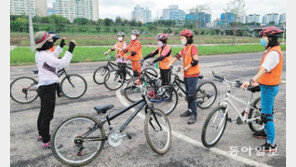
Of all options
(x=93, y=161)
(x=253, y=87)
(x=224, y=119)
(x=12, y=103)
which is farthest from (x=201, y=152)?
(x=12, y=103)

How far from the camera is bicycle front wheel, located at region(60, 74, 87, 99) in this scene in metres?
7.22

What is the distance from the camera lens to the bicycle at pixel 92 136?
3.48 m

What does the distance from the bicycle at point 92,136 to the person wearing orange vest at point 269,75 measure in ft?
5.57

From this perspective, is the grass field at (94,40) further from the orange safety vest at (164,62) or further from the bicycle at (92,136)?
the bicycle at (92,136)

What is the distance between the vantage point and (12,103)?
674cm

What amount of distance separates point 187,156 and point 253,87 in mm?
1920

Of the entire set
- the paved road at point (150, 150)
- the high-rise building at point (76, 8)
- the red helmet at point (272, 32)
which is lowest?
the paved road at point (150, 150)

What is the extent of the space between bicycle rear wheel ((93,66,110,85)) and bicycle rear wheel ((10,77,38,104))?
2608 mm

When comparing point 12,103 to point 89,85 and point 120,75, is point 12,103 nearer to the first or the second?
point 89,85

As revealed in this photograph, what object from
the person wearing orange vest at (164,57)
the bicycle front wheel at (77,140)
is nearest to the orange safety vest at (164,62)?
the person wearing orange vest at (164,57)

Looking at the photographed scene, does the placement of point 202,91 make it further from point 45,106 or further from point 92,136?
point 45,106

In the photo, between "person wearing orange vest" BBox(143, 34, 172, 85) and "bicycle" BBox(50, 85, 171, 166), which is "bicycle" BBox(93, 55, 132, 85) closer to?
"person wearing orange vest" BBox(143, 34, 172, 85)

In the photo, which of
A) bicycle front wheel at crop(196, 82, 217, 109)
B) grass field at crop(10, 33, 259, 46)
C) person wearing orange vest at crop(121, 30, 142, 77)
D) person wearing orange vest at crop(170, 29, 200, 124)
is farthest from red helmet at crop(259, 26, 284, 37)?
grass field at crop(10, 33, 259, 46)

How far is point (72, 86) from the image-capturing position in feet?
23.8
